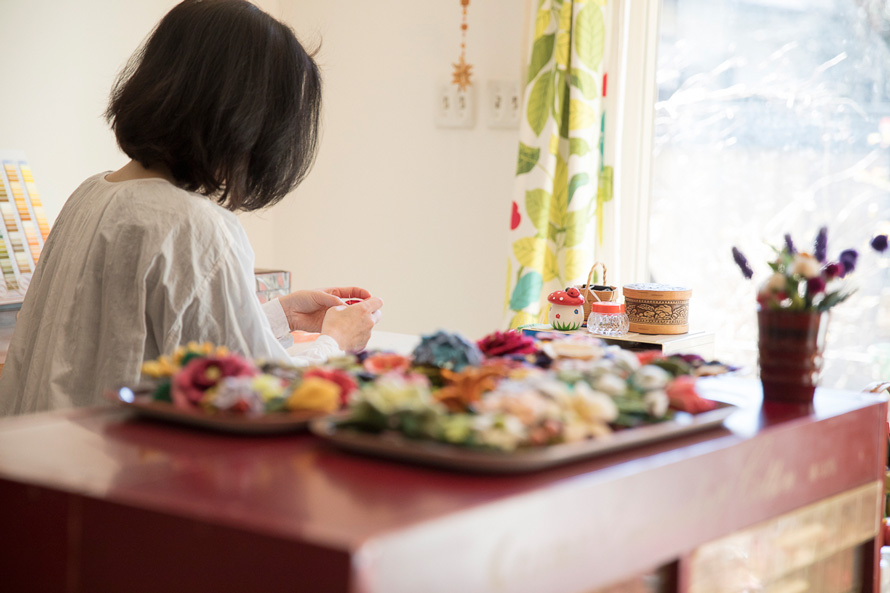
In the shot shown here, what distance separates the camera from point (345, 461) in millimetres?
638

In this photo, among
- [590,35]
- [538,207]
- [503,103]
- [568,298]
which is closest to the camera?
[568,298]

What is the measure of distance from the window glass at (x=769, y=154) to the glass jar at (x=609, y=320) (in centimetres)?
103

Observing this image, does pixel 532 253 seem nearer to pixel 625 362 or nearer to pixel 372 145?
pixel 372 145

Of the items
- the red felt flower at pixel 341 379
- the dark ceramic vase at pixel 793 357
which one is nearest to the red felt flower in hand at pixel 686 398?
the dark ceramic vase at pixel 793 357

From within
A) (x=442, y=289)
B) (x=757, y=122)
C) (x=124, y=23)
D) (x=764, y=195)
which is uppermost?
(x=124, y=23)

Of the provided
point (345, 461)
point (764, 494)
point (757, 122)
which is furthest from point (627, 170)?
point (345, 461)

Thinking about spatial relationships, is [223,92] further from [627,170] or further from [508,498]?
[627,170]

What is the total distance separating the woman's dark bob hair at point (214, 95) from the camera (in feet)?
4.23

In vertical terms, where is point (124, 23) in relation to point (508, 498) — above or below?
above

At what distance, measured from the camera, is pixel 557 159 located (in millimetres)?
2520

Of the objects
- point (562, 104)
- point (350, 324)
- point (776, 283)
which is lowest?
point (350, 324)

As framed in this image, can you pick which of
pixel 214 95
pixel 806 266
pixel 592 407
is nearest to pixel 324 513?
pixel 592 407

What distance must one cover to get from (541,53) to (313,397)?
196cm

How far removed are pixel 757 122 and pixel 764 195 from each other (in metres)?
0.20
